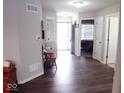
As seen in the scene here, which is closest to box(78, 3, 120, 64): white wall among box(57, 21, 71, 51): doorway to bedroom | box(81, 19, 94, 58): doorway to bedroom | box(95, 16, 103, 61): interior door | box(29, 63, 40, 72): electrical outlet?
box(95, 16, 103, 61): interior door

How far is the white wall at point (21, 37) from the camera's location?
12.6ft

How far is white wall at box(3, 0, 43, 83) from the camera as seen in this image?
3.84m

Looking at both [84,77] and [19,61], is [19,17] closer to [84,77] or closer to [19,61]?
[19,61]

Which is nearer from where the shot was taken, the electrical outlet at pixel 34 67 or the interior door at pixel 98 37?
the electrical outlet at pixel 34 67

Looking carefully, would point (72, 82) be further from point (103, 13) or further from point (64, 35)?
point (64, 35)

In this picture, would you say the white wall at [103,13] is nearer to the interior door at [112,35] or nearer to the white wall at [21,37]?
the interior door at [112,35]

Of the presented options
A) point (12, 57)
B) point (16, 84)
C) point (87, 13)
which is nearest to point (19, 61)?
point (12, 57)

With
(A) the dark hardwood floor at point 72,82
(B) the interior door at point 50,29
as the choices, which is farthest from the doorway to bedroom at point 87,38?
(A) the dark hardwood floor at point 72,82

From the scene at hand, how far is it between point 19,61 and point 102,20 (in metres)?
4.24

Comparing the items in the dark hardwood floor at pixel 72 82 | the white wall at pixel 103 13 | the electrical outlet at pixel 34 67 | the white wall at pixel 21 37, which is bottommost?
the dark hardwood floor at pixel 72 82

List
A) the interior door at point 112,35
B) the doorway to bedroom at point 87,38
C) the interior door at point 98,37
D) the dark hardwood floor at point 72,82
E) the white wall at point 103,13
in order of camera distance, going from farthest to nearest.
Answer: the doorway to bedroom at point 87,38
the interior door at point 98,37
the interior door at point 112,35
the white wall at point 103,13
the dark hardwood floor at point 72,82

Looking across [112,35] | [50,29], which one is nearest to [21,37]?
[50,29]

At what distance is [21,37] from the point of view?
4.02 m

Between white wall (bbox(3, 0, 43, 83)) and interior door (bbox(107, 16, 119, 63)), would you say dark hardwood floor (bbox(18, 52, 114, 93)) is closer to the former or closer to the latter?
white wall (bbox(3, 0, 43, 83))
